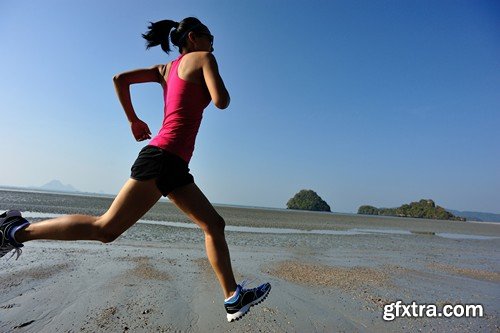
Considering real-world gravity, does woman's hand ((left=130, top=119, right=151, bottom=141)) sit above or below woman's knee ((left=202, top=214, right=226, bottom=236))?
above

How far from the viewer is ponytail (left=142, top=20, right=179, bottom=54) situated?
3.49 meters

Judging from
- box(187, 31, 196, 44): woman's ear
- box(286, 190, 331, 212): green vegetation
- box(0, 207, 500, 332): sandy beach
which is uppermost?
box(286, 190, 331, 212): green vegetation

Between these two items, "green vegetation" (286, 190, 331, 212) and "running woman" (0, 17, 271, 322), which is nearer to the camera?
"running woman" (0, 17, 271, 322)

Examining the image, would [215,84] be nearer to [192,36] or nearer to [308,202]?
[192,36]

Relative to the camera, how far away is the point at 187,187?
9.84ft

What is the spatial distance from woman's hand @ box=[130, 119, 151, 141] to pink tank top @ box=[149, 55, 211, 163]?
50 centimetres

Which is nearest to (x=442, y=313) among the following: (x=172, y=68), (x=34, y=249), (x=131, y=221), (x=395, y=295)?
(x=395, y=295)

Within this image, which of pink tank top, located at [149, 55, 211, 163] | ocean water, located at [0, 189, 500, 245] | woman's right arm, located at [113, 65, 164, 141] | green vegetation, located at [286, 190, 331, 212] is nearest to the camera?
pink tank top, located at [149, 55, 211, 163]

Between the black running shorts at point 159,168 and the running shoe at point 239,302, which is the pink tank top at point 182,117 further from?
the running shoe at point 239,302

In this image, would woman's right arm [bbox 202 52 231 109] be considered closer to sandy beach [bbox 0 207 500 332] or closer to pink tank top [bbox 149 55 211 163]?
pink tank top [bbox 149 55 211 163]

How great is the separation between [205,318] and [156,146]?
222cm

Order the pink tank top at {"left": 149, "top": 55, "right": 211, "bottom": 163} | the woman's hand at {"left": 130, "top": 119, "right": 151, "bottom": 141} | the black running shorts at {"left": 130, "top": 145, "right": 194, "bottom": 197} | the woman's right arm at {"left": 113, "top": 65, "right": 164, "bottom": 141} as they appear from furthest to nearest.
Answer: the woman's hand at {"left": 130, "top": 119, "right": 151, "bottom": 141}, the woman's right arm at {"left": 113, "top": 65, "right": 164, "bottom": 141}, the pink tank top at {"left": 149, "top": 55, "right": 211, "bottom": 163}, the black running shorts at {"left": 130, "top": 145, "right": 194, "bottom": 197}

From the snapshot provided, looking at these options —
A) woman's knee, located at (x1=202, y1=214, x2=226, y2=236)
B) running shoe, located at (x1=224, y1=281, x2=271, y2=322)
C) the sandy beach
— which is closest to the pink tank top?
woman's knee, located at (x1=202, y1=214, x2=226, y2=236)

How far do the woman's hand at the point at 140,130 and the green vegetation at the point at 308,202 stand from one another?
139 metres
